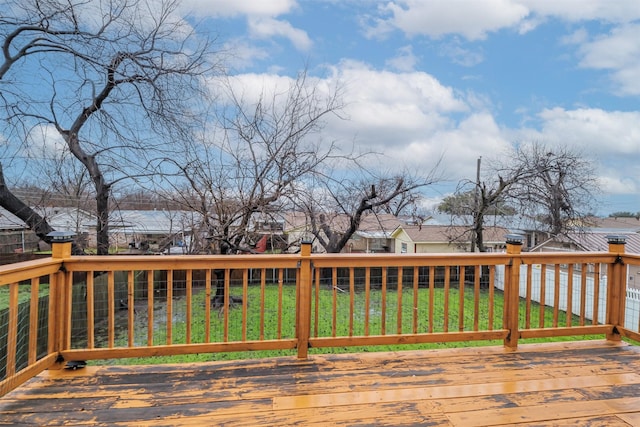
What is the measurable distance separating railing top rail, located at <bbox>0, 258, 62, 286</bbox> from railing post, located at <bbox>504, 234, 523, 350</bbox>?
10.8 feet

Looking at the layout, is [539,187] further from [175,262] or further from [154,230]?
[175,262]

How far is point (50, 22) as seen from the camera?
174 inches

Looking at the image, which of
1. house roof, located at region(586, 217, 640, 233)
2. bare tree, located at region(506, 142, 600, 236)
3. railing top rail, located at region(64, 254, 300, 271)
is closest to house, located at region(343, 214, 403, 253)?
bare tree, located at region(506, 142, 600, 236)

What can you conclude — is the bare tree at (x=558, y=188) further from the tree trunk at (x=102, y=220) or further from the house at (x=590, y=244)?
the tree trunk at (x=102, y=220)

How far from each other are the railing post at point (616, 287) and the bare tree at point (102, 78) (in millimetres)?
5417

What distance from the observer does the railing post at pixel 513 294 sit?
2.78 metres

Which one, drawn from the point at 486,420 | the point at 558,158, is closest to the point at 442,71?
the point at 558,158

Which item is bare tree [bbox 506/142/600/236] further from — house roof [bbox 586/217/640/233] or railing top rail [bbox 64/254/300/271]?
railing top rail [bbox 64/254/300/271]

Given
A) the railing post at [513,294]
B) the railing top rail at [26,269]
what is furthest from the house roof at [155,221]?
the railing post at [513,294]

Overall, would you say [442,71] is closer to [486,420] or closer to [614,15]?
[614,15]

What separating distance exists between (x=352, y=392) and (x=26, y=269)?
79.9 inches

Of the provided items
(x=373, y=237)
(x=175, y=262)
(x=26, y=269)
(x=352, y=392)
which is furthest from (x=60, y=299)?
(x=373, y=237)

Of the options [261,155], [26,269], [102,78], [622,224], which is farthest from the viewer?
[622,224]

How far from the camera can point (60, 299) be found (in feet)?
7.38
